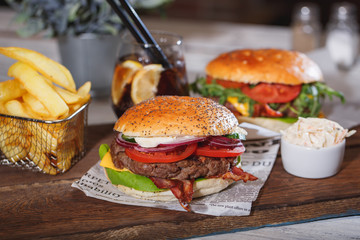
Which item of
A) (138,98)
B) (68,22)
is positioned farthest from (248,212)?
(68,22)

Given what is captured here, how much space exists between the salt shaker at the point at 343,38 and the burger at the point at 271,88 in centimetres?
172

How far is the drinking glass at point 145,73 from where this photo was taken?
101 inches

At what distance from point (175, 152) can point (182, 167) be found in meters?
0.08

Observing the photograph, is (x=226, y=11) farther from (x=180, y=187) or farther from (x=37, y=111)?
(x=180, y=187)

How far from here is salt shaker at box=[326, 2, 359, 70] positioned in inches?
176

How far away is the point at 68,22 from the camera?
337 cm

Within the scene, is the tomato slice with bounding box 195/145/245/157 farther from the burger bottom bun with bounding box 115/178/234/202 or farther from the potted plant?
the potted plant

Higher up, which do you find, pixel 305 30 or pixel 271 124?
pixel 305 30

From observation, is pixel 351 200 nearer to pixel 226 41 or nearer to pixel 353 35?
pixel 353 35

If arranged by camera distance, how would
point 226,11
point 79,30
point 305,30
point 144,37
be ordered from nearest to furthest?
point 144,37 < point 79,30 < point 305,30 < point 226,11

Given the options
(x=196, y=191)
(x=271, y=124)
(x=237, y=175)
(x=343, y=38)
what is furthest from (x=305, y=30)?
(x=196, y=191)

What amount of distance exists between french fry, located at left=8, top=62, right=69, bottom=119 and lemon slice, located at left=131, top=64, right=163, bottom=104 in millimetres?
572

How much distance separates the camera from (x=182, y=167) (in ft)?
6.37

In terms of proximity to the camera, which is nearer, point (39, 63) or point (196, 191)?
point (196, 191)
